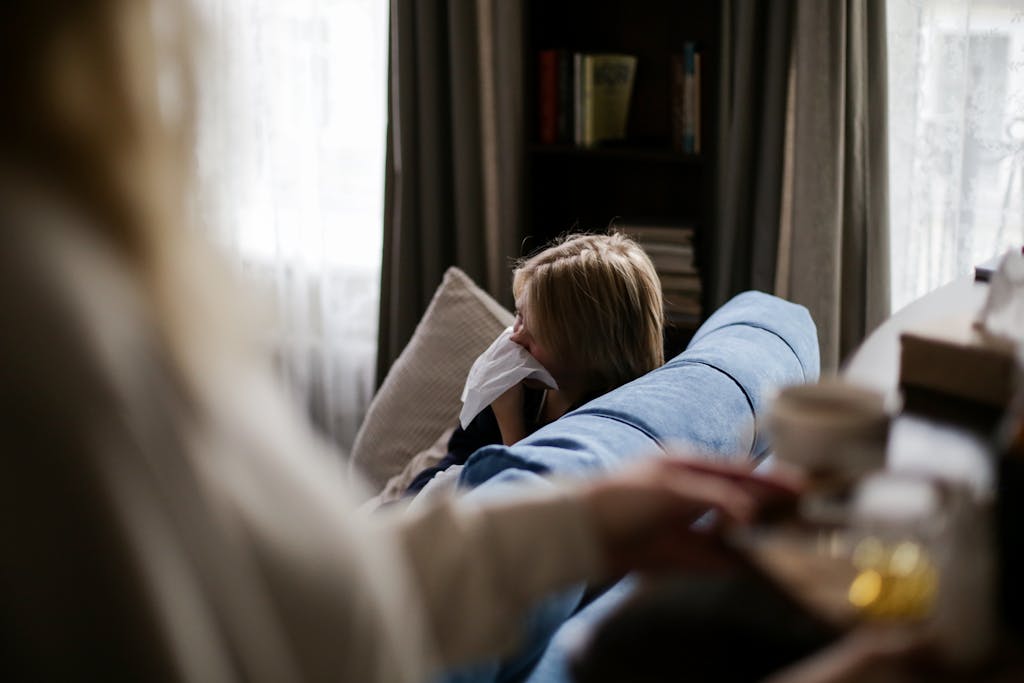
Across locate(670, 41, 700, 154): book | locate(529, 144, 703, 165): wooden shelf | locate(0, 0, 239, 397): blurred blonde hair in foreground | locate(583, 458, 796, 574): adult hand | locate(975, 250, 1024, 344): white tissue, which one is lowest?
locate(583, 458, 796, 574): adult hand

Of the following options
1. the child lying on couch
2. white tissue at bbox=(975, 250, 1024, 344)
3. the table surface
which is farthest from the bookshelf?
white tissue at bbox=(975, 250, 1024, 344)

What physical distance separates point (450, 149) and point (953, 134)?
4.59 feet

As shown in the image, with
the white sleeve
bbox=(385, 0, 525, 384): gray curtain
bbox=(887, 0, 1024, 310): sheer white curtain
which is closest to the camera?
the white sleeve

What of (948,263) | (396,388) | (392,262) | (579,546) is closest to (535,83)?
(392,262)

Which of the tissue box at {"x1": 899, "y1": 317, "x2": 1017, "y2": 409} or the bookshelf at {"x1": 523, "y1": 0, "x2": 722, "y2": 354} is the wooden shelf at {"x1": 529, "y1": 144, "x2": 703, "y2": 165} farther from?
the tissue box at {"x1": 899, "y1": 317, "x2": 1017, "y2": 409}

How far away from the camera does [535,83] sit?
2.95m

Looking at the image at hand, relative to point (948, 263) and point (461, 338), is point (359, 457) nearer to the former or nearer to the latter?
point (461, 338)

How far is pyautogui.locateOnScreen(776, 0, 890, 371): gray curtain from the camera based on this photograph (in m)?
2.52

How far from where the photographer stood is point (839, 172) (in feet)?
8.41

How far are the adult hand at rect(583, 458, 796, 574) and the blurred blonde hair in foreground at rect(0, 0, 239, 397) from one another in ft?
1.07

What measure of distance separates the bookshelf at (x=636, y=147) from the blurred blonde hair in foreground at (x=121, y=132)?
87.5 inches

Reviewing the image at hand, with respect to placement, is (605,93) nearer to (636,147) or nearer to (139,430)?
(636,147)

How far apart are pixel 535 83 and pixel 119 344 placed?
2482 mm

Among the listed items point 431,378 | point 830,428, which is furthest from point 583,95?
point 830,428
